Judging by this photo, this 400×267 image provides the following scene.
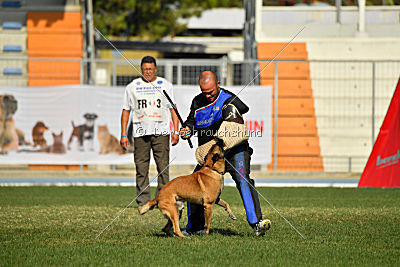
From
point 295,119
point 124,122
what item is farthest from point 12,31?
point 124,122

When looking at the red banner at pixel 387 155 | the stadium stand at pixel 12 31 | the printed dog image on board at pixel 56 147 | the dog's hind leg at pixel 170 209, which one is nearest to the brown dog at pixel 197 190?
the dog's hind leg at pixel 170 209

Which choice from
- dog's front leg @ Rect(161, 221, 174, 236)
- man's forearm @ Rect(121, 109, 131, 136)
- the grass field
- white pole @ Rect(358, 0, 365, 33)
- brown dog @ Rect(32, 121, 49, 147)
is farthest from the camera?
white pole @ Rect(358, 0, 365, 33)

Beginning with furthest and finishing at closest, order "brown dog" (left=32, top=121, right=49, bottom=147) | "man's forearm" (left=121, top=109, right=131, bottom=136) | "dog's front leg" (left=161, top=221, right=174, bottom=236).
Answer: "brown dog" (left=32, top=121, right=49, bottom=147)
"man's forearm" (left=121, top=109, right=131, bottom=136)
"dog's front leg" (left=161, top=221, right=174, bottom=236)

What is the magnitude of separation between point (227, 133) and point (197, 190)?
64 cm

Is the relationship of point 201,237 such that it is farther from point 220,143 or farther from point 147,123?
point 147,123

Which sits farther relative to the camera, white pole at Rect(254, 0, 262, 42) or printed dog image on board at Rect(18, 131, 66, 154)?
white pole at Rect(254, 0, 262, 42)

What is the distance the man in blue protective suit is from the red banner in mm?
6128

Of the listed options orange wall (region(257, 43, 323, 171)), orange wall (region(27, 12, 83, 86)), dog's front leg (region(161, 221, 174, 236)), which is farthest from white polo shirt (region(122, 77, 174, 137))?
orange wall (region(27, 12, 83, 86))

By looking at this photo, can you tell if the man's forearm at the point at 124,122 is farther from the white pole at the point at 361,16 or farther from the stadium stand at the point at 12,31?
the white pole at the point at 361,16

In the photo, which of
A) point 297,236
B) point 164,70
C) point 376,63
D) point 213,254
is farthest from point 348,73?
point 213,254

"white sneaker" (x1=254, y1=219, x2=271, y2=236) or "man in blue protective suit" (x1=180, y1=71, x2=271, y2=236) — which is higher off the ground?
"man in blue protective suit" (x1=180, y1=71, x2=271, y2=236)

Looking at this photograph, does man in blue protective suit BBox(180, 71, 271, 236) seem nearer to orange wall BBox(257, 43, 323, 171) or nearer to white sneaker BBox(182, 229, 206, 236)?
white sneaker BBox(182, 229, 206, 236)

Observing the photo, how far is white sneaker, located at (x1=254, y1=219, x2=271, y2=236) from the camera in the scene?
23.1 feet

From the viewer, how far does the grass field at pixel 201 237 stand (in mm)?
5945
